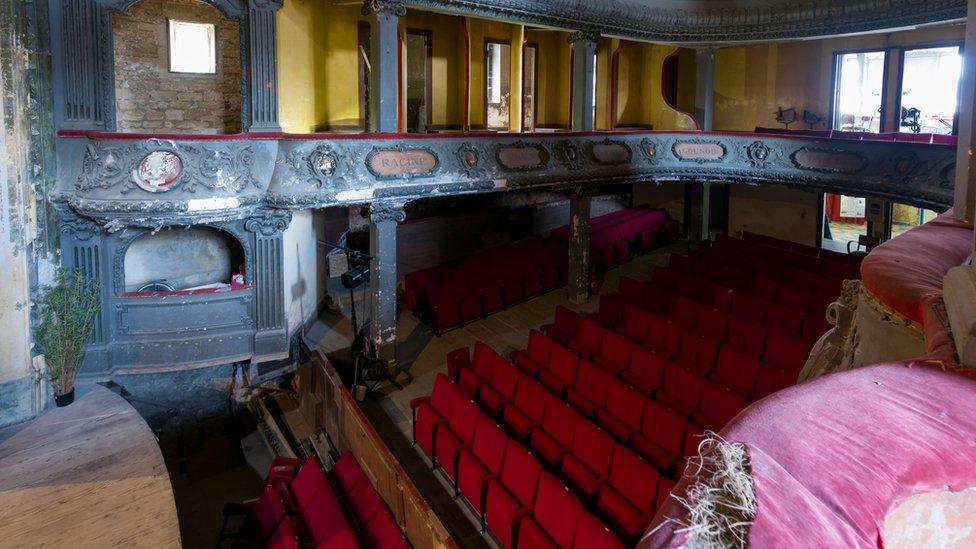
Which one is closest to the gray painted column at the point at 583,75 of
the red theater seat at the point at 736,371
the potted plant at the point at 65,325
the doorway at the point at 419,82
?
the doorway at the point at 419,82

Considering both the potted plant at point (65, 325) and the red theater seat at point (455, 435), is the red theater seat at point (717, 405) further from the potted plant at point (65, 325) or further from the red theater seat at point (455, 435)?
the potted plant at point (65, 325)

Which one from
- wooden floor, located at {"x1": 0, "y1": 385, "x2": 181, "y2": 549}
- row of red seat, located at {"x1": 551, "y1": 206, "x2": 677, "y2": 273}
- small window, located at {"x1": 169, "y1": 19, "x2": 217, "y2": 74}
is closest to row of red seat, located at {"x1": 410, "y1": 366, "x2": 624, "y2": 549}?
wooden floor, located at {"x1": 0, "y1": 385, "x2": 181, "y2": 549}

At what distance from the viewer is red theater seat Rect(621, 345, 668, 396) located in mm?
8625

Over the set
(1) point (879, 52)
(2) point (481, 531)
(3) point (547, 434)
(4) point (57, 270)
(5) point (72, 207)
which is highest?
(1) point (879, 52)

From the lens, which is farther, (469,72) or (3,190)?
(469,72)

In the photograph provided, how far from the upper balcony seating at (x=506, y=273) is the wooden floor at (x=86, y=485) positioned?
6.12 m

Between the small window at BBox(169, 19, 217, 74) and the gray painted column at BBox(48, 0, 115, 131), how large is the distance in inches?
59.6

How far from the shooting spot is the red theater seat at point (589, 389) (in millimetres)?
8258

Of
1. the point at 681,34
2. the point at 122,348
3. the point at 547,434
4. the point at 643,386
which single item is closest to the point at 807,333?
the point at 643,386

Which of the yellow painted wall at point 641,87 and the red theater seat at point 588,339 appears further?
the yellow painted wall at point 641,87

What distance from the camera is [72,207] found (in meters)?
8.76

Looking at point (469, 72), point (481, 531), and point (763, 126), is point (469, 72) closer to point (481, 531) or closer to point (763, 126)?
point (763, 126)

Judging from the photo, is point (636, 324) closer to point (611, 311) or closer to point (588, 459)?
point (611, 311)

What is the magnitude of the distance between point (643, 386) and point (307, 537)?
14.8 ft
